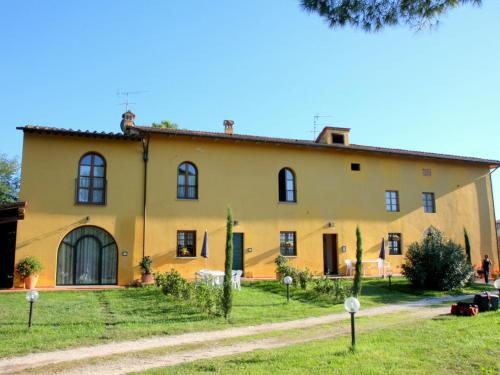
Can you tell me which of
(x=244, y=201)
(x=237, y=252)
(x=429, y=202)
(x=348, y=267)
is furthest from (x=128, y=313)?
(x=429, y=202)

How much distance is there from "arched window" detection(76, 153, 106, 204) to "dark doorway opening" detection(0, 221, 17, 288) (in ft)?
9.27

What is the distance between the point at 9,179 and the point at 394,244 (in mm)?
→ 36050

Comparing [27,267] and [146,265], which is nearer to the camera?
[27,267]

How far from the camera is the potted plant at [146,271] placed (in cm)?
1716

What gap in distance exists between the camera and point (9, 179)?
41.4 metres

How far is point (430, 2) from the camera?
807cm

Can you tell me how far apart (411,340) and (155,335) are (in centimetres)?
516

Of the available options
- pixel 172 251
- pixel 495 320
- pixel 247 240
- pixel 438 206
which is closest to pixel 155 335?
pixel 495 320

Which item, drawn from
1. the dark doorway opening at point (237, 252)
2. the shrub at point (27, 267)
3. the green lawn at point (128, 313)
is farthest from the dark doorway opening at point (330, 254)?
the shrub at point (27, 267)

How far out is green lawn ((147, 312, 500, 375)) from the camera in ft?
21.1

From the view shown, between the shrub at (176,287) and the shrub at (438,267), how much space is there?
9.27m

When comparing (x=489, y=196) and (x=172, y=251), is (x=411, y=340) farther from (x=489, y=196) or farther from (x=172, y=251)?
(x=489, y=196)

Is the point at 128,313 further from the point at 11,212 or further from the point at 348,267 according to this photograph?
the point at 348,267

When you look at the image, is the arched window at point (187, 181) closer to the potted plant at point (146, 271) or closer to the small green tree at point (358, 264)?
the potted plant at point (146, 271)
